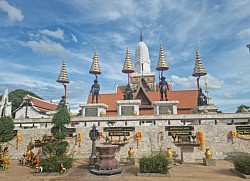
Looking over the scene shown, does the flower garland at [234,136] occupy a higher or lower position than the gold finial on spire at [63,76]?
lower

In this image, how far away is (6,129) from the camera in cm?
1703

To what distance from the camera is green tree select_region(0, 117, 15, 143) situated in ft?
55.3

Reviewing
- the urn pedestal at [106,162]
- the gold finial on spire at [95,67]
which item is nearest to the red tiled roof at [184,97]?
the gold finial on spire at [95,67]

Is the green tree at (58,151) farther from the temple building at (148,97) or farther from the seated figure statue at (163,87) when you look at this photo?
the seated figure statue at (163,87)

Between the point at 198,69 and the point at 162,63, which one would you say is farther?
the point at 162,63

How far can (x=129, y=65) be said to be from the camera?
27516mm

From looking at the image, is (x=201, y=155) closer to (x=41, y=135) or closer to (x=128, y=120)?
(x=128, y=120)

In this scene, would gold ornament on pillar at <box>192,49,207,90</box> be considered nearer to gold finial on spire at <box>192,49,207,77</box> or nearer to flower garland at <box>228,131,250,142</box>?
gold finial on spire at <box>192,49,207,77</box>

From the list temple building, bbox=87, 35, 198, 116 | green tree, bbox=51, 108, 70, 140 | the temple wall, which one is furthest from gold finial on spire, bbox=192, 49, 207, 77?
green tree, bbox=51, 108, 70, 140

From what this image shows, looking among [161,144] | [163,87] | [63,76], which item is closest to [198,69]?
[163,87]

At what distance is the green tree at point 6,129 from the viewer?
16844mm

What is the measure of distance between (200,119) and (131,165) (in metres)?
9.63

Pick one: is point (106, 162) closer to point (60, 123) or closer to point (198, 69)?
point (60, 123)

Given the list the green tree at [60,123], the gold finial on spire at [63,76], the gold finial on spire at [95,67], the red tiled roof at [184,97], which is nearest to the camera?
the green tree at [60,123]
